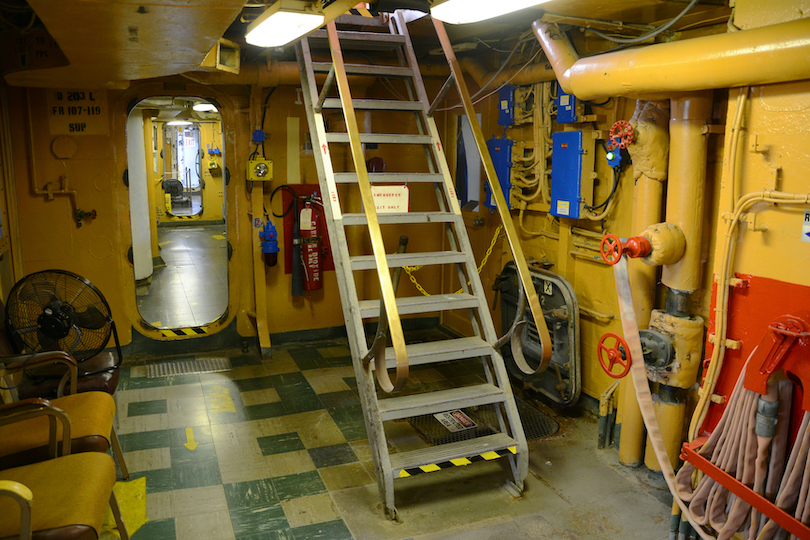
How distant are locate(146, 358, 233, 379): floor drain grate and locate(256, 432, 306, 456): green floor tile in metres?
1.77

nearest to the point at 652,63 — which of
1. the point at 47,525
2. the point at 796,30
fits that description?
the point at 796,30

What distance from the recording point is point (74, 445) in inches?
135

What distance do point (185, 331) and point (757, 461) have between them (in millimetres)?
5747

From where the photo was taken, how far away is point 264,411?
5.54m

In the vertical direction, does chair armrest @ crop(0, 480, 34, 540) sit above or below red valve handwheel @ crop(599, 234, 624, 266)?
below

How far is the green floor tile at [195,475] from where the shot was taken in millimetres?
4316

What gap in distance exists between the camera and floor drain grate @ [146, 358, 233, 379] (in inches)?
252

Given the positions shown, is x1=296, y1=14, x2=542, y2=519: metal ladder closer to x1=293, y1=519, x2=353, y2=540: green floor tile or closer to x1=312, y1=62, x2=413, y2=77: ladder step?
x1=312, y1=62, x2=413, y2=77: ladder step

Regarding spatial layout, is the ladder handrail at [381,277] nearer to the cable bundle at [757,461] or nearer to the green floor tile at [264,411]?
the cable bundle at [757,461]

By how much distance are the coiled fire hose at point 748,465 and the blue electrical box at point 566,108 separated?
7.40 ft

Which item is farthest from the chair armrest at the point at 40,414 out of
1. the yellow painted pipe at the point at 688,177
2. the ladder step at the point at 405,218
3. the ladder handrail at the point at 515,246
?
the yellow painted pipe at the point at 688,177

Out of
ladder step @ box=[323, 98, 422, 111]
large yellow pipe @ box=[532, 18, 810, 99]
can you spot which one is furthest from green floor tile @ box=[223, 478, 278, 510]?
large yellow pipe @ box=[532, 18, 810, 99]

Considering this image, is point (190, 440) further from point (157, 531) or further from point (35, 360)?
point (35, 360)

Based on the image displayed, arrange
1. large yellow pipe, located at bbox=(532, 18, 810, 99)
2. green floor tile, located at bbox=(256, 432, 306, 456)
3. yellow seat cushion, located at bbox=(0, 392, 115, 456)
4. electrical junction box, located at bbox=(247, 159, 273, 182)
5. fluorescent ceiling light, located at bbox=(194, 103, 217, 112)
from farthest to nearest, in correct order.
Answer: fluorescent ceiling light, located at bbox=(194, 103, 217, 112), electrical junction box, located at bbox=(247, 159, 273, 182), green floor tile, located at bbox=(256, 432, 306, 456), yellow seat cushion, located at bbox=(0, 392, 115, 456), large yellow pipe, located at bbox=(532, 18, 810, 99)
